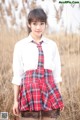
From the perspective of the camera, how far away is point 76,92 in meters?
2.43

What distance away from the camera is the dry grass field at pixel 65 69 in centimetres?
239

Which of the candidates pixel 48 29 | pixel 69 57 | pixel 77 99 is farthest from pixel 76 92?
pixel 48 29

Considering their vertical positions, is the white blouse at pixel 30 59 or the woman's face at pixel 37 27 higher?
the woman's face at pixel 37 27

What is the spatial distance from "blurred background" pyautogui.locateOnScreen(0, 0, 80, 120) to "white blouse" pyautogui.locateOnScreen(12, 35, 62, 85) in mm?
425

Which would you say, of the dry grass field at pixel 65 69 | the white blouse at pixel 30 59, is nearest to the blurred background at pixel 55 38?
the dry grass field at pixel 65 69

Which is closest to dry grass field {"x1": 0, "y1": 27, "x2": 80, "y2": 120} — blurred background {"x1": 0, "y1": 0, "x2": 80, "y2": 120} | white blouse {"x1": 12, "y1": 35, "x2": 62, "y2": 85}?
blurred background {"x1": 0, "y1": 0, "x2": 80, "y2": 120}

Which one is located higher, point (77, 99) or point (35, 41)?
point (35, 41)

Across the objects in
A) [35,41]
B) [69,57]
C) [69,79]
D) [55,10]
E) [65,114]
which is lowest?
[65,114]

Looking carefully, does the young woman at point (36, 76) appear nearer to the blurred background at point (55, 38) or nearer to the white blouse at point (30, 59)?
the white blouse at point (30, 59)

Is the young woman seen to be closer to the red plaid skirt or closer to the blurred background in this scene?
the red plaid skirt

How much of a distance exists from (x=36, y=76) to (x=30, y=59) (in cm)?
10

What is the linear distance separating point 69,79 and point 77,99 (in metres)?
0.15

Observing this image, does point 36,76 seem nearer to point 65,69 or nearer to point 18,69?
point 18,69

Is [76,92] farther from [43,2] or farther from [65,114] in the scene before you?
[43,2]
